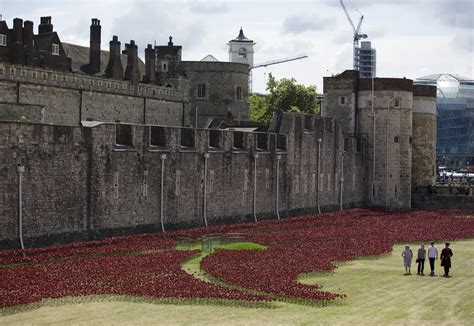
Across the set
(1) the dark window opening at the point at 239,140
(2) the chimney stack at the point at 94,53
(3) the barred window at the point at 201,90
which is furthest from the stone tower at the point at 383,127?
(1) the dark window opening at the point at 239,140

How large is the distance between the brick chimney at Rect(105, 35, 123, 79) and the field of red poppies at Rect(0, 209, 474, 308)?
102 ft

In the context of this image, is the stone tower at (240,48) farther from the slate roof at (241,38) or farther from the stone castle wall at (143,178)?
the stone castle wall at (143,178)

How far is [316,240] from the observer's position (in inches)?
1810

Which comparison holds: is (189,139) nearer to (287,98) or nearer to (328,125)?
(328,125)

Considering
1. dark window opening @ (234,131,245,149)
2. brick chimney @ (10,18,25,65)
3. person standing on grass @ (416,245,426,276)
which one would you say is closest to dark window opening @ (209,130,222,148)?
dark window opening @ (234,131,245,149)

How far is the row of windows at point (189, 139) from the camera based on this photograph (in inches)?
1768

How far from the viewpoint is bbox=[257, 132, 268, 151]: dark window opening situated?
191ft

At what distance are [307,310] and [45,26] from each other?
2445 inches

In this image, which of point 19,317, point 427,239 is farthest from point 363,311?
point 427,239

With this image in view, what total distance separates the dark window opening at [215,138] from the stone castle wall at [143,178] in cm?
14

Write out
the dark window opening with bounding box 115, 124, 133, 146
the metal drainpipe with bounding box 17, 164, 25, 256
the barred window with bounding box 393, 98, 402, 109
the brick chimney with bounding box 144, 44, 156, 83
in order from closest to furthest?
the metal drainpipe with bounding box 17, 164, 25, 256, the dark window opening with bounding box 115, 124, 133, 146, the barred window with bounding box 393, 98, 402, 109, the brick chimney with bounding box 144, 44, 156, 83

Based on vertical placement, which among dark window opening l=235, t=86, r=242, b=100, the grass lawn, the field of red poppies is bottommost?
the grass lawn

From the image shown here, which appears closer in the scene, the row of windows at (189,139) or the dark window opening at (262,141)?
the row of windows at (189,139)

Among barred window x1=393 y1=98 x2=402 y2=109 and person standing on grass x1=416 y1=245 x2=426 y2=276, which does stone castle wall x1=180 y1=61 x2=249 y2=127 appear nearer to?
barred window x1=393 y1=98 x2=402 y2=109
